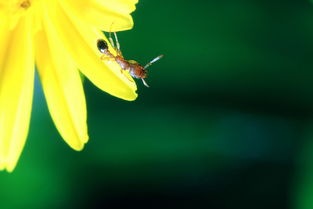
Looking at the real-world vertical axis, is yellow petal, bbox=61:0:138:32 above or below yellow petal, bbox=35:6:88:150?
above

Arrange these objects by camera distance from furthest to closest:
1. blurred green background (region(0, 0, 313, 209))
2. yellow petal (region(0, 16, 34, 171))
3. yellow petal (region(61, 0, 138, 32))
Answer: blurred green background (region(0, 0, 313, 209)) → yellow petal (region(0, 16, 34, 171)) → yellow petal (region(61, 0, 138, 32))

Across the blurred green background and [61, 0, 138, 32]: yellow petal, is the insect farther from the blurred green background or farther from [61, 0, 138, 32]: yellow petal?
the blurred green background

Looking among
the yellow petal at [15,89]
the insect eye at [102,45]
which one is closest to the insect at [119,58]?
the insect eye at [102,45]

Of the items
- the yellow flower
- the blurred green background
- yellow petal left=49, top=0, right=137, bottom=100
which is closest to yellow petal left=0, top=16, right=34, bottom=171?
the yellow flower

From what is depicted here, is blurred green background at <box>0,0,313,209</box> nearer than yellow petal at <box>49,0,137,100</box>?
No

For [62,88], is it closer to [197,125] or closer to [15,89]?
[15,89]

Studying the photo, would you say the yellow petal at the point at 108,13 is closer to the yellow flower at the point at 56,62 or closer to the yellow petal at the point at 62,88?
the yellow flower at the point at 56,62

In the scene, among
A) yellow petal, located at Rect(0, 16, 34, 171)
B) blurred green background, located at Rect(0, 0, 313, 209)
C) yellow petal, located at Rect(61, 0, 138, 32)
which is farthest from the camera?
blurred green background, located at Rect(0, 0, 313, 209)

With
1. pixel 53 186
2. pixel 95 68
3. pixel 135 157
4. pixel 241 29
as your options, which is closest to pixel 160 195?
pixel 135 157
